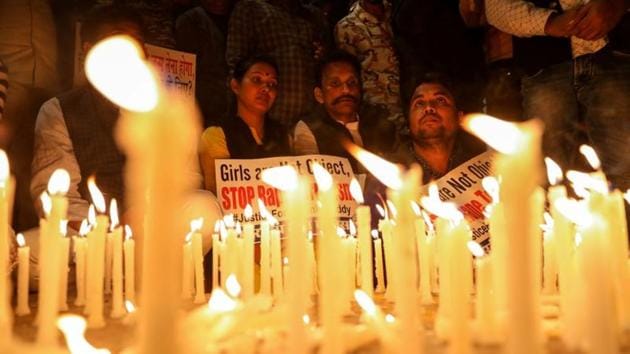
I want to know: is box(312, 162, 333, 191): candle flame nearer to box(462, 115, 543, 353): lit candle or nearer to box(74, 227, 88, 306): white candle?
box(462, 115, 543, 353): lit candle

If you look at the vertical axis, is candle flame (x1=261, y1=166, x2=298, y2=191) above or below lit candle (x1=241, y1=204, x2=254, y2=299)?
above

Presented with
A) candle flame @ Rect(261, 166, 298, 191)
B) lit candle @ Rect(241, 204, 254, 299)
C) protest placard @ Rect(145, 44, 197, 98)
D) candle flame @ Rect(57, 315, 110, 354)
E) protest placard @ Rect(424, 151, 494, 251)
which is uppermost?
protest placard @ Rect(145, 44, 197, 98)

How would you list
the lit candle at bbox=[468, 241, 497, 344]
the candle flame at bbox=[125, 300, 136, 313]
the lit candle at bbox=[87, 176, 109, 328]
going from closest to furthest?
the lit candle at bbox=[468, 241, 497, 344], the lit candle at bbox=[87, 176, 109, 328], the candle flame at bbox=[125, 300, 136, 313]

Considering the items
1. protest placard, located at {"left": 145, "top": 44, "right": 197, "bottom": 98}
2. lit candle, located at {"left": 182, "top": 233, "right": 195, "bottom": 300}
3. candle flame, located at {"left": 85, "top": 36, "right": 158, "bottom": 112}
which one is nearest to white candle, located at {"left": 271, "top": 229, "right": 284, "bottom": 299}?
lit candle, located at {"left": 182, "top": 233, "right": 195, "bottom": 300}

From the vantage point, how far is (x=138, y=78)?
718mm

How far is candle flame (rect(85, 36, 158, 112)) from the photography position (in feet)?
2.28

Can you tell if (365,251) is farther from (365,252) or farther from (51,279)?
(51,279)

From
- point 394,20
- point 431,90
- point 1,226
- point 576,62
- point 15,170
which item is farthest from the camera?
point 394,20

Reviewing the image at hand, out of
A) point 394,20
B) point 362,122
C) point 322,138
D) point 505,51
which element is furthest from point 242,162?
point 505,51

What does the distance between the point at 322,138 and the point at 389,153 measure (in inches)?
19.1

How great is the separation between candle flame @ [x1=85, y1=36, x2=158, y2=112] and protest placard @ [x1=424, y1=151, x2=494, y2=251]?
3.39m

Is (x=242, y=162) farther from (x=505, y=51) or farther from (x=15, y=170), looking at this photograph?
(x=505, y=51)

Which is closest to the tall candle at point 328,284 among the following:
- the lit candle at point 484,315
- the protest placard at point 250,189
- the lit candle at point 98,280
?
the lit candle at point 484,315

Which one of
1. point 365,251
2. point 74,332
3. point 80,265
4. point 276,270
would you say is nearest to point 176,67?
point 80,265
